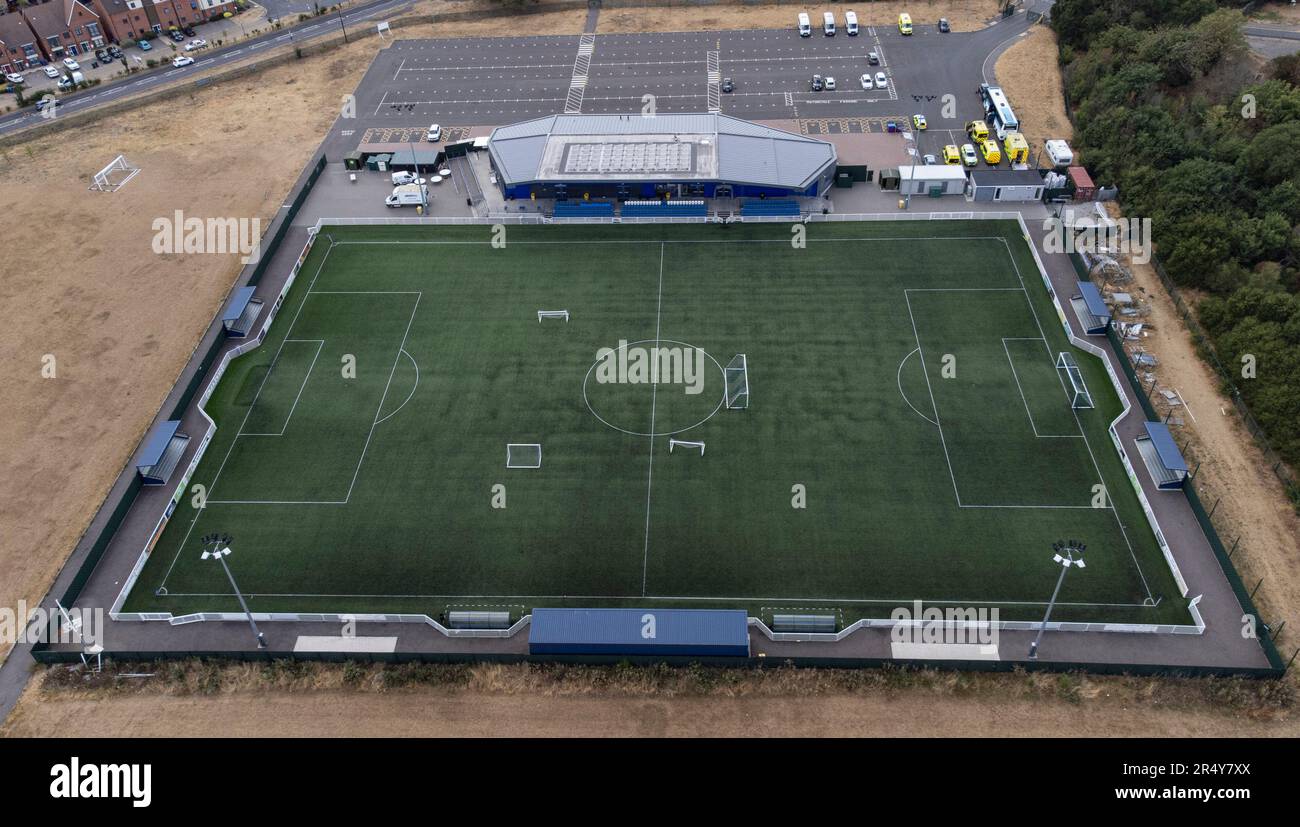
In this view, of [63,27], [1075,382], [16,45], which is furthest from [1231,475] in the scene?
[16,45]

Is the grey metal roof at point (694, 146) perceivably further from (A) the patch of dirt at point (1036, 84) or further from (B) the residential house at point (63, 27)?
(B) the residential house at point (63, 27)

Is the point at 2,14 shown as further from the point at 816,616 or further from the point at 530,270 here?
the point at 816,616

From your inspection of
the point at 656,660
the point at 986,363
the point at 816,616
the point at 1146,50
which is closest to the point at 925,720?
the point at 816,616

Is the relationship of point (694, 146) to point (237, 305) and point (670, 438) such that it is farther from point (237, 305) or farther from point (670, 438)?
point (237, 305)

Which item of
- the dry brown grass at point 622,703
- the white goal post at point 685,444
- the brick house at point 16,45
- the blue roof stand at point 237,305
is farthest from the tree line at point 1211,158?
the brick house at point 16,45

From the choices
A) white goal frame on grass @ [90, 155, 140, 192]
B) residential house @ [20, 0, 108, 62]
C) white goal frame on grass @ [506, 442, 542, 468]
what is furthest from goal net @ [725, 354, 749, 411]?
residential house @ [20, 0, 108, 62]

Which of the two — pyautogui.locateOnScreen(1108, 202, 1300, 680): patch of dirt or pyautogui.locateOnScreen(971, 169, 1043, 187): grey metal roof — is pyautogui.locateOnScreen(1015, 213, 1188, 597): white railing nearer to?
pyautogui.locateOnScreen(1108, 202, 1300, 680): patch of dirt
